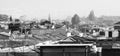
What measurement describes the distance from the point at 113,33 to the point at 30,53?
11701 millimetres

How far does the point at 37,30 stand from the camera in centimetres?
5375

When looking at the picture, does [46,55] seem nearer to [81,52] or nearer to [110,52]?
[81,52]

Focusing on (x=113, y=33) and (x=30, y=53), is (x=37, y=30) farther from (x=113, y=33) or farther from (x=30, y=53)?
(x=30, y=53)

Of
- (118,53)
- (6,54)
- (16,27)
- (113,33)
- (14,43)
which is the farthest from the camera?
(16,27)

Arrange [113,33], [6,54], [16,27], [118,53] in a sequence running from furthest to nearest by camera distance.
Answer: [16,27] < [113,33] < [6,54] < [118,53]

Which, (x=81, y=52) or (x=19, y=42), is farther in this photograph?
(x=19, y=42)

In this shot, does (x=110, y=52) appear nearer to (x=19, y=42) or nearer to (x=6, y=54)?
(x=6, y=54)

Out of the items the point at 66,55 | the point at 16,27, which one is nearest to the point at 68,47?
the point at 66,55

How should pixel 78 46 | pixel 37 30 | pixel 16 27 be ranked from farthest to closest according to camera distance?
1. pixel 16 27
2. pixel 37 30
3. pixel 78 46

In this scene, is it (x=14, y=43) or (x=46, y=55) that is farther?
(x=14, y=43)

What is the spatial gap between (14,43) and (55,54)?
2090 cm

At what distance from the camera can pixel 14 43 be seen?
32.8 m

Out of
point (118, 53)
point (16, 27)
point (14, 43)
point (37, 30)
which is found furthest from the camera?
point (16, 27)

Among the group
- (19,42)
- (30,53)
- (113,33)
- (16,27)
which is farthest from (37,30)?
(30,53)
